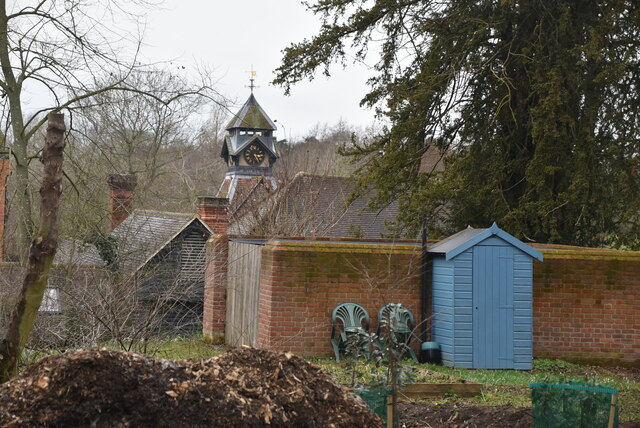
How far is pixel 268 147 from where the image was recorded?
56250mm

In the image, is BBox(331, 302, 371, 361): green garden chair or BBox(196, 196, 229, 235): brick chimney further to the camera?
BBox(196, 196, 229, 235): brick chimney

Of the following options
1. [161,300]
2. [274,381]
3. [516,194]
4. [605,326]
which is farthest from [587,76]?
[274,381]

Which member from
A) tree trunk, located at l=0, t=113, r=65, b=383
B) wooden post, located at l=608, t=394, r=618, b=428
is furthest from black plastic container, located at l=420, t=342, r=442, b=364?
tree trunk, located at l=0, t=113, r=65, b=383

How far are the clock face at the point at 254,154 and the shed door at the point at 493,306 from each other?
42271mm

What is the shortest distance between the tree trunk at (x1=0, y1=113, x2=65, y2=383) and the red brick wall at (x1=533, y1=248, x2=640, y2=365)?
9299 millimetres

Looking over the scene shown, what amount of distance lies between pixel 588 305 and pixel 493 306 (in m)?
2.05

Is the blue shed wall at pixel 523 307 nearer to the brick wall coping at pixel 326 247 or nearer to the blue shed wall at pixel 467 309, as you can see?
the blue shed wall at pixel 467 309

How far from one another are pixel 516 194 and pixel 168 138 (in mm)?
18042

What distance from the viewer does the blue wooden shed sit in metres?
12.6

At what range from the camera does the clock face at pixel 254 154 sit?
5429 cm

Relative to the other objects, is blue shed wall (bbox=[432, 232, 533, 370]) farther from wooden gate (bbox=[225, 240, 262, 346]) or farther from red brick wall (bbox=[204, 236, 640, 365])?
wooden gate (bbox=[225, 240, 262, 346])

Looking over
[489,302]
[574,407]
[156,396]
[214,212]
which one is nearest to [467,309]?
[489,302]

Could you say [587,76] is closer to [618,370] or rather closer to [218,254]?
[618,370]

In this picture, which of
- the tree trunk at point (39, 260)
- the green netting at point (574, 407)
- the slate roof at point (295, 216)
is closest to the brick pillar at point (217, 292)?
the slate roof at point (295, 216)
